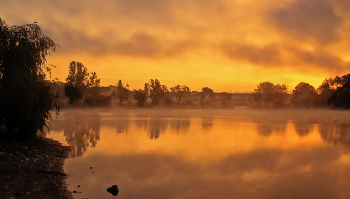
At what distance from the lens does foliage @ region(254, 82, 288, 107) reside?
160m

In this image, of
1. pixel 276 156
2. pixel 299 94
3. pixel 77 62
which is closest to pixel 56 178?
pixel 276 156

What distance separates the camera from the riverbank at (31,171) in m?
10.4

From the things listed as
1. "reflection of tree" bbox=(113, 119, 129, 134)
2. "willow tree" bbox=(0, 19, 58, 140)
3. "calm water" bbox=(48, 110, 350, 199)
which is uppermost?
"willow tree" bbox=(0, 19, 58, 140)

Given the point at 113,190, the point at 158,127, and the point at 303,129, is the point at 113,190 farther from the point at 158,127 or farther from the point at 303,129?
the point at 303,129

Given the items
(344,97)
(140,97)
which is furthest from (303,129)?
(140,97)

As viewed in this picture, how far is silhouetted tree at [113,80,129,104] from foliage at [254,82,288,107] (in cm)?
7490

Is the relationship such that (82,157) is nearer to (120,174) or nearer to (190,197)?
(120,174)

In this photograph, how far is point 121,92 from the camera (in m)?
133

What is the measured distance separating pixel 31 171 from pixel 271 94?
160046 millimetres

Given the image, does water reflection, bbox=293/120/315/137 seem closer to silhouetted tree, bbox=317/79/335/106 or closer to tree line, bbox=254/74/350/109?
tree line, bbox=254/74/350/109

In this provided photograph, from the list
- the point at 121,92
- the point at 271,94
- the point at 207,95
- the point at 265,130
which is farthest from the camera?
the point at 207,95

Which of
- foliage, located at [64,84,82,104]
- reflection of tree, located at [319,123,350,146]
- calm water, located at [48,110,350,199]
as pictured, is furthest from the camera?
foliage, located at [64,84,82,104]

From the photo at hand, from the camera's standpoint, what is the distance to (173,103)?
153000mm

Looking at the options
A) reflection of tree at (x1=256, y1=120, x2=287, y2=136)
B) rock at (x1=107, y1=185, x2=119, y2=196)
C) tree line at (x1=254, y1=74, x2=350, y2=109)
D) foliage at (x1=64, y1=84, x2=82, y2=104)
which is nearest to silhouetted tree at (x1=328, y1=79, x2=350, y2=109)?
tree line at (x1=254, y1=74, x2=350, y2=109)
